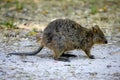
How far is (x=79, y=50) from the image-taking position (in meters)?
10.8

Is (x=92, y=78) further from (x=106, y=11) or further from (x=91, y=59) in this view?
(x=106, y=11)

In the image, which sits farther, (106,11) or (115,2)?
(115,2)

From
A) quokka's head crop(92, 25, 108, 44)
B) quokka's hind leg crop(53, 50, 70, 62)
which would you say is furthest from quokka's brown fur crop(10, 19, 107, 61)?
quokka's head crop(92, 25, 108, 44)

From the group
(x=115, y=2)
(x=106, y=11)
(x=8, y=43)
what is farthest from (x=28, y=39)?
(x=115, y=2)

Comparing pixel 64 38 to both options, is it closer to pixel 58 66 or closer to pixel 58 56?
pixel 58 56

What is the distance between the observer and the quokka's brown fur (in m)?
9.60

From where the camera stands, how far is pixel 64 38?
965cm

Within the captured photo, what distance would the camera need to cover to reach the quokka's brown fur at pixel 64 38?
9602mm

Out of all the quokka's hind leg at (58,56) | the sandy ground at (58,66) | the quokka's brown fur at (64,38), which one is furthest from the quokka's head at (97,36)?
the quokka's hind leg at (58,56)

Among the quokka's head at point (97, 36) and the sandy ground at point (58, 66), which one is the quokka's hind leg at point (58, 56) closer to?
the sandy ground at point (58, 66)

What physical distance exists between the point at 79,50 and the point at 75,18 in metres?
3.92

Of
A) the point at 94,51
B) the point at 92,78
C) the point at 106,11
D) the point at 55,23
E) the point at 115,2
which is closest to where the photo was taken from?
the point at 92,78

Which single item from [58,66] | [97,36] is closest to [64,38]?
[58,66]

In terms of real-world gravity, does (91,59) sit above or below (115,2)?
below
